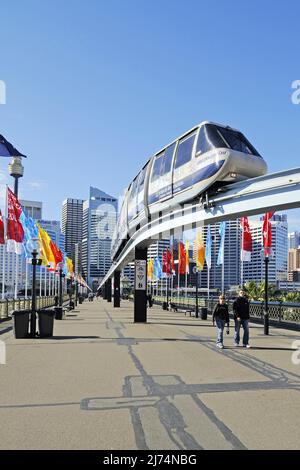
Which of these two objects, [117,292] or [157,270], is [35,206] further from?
[117,292]

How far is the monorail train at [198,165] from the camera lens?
1561 cm

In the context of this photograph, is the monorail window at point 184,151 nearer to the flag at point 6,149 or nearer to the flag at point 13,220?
the flag at point 6,149

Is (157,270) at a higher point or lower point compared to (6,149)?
lower

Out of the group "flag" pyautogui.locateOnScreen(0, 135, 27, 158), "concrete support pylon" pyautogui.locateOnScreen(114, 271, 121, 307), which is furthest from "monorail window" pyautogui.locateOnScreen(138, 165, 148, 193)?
"concrete support pylon" pyautogui.locateOnScreen(114, 271, 121, 307)

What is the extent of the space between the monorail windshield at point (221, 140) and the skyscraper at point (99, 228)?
14894 centimetres

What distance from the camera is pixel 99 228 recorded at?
177 meters

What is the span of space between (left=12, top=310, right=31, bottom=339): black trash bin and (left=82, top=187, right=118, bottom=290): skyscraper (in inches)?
5838

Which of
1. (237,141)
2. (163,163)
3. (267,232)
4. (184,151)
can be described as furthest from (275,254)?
(237,141)

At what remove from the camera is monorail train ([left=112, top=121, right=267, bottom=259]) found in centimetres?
1561

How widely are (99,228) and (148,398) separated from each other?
170633 mm

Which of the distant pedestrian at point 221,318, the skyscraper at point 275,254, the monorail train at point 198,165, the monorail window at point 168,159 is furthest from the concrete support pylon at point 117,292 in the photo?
the distant pedestrian at point 221,318

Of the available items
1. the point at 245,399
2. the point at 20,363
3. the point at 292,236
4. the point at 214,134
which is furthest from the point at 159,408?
the point at 292,236

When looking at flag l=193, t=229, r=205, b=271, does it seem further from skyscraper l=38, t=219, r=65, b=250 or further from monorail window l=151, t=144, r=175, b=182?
skyscraper l=38, t=219, r=65, b=250
